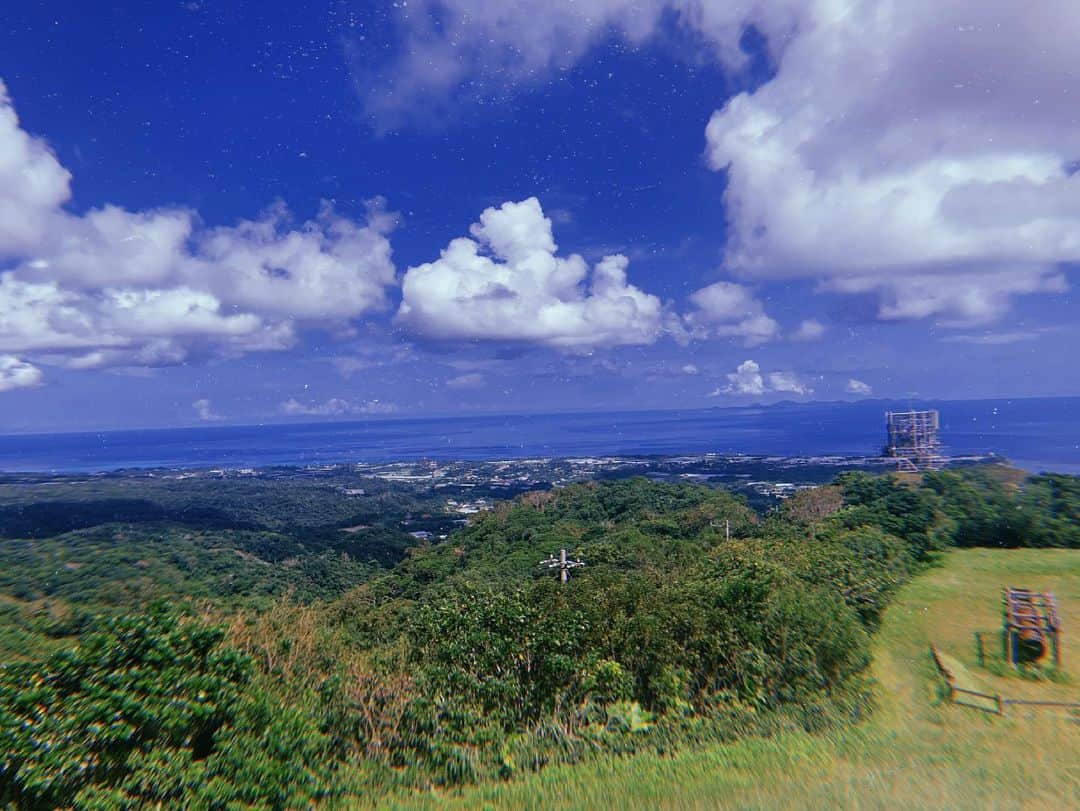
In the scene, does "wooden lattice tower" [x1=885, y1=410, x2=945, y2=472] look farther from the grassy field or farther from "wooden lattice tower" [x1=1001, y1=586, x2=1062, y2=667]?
the grassy field

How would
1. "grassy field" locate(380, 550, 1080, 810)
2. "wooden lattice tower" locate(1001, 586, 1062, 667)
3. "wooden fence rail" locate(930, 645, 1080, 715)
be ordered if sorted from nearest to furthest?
1. "grassy field" locate(380, 550, 1080, 810)
2. "wooden fence rail" locate(930, 645, 1080, 715)
3. "wooden lattice tower" locate(1001, 586, 1062, 667)

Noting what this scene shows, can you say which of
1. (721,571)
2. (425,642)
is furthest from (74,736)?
(721,571)

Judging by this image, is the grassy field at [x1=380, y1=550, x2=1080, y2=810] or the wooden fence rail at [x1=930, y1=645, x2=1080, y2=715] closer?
the grassy field at [x1=380, y1=550, x2=1080, y2=810]

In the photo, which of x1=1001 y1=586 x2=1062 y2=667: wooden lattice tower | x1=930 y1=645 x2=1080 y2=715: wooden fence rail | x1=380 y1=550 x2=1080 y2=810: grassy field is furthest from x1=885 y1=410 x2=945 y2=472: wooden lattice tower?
x1=380 y1=550 x2=1080 y2=810: grassy field

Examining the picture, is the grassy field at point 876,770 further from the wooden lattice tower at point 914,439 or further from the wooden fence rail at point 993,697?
the wooden lattice tower at point 914,439

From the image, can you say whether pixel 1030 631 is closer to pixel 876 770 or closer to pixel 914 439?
pixel 876 770

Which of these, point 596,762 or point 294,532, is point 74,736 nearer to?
point 596,762
